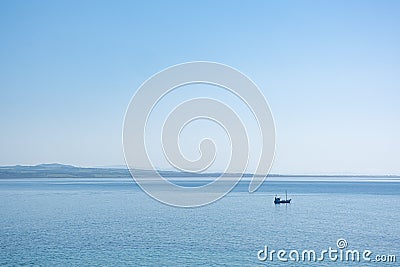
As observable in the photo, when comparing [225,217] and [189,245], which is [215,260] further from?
[225,217]

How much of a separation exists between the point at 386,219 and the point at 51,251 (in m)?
32.6

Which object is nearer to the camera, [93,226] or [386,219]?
[93,226]

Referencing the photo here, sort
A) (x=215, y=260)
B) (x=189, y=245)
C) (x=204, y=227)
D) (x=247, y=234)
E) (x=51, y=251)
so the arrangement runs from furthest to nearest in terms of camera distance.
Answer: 1. (x=204, y=227)
2. (x=247, y=234)
3. (x=189, y=245)
4. (x=51, y=251)
5. (x=215, y=260)

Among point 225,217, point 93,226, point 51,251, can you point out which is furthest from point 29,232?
point 225,217

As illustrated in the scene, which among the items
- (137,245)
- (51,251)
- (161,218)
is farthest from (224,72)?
(161,218)

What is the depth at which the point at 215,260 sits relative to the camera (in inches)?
995

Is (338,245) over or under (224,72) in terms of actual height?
under

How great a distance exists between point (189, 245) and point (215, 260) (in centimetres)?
449

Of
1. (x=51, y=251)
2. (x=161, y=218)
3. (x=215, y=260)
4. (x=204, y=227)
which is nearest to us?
(x=215, y=260)

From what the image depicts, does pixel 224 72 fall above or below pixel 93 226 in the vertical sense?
above

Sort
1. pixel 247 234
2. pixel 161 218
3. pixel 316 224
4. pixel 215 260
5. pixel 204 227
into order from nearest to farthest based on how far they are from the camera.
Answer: pixel 215 260 < pixel 247 234 < pixel 204 227 < pixel 316 224 < pixel 161 218

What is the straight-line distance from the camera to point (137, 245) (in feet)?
97.7

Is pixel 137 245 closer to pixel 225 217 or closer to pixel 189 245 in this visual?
pixel 189 245

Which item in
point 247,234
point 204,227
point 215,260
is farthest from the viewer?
point 204,227
